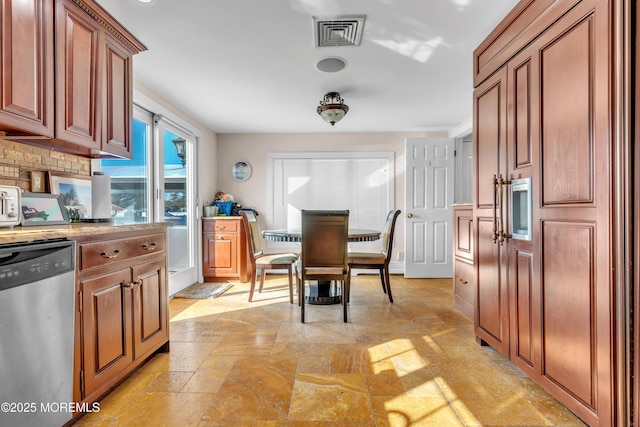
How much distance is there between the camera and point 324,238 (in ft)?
8.96

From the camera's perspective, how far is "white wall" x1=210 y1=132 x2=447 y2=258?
191 inches

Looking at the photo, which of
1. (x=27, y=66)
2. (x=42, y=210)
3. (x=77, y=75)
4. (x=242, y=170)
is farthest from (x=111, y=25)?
(x=242, y=170)

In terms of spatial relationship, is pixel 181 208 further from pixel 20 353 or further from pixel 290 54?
pixel 20 353

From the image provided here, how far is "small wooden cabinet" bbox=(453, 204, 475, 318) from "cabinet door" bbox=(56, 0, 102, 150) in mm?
2839

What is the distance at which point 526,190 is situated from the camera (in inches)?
65.9

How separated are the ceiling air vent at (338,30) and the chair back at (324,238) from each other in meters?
1.28

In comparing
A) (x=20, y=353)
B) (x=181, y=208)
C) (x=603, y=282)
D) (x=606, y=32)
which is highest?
(x=606, y=32)

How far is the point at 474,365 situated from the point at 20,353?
7.44ft

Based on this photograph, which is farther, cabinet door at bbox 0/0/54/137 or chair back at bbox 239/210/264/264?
chair back at bbox 239/210/264/264

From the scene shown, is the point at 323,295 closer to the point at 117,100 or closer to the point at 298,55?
the point at 298,55

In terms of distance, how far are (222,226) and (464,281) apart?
2.97 m

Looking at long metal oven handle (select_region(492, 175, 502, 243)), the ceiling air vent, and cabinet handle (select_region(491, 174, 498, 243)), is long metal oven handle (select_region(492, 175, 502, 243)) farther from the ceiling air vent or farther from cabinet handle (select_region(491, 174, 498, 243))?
the ceiling air vent

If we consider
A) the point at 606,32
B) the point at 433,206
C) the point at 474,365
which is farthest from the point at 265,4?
the point at 433,206

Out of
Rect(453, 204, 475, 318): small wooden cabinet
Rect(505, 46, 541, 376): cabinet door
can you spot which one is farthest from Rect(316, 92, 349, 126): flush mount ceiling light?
Rect(505, 46, 541, 376): cabinet door
